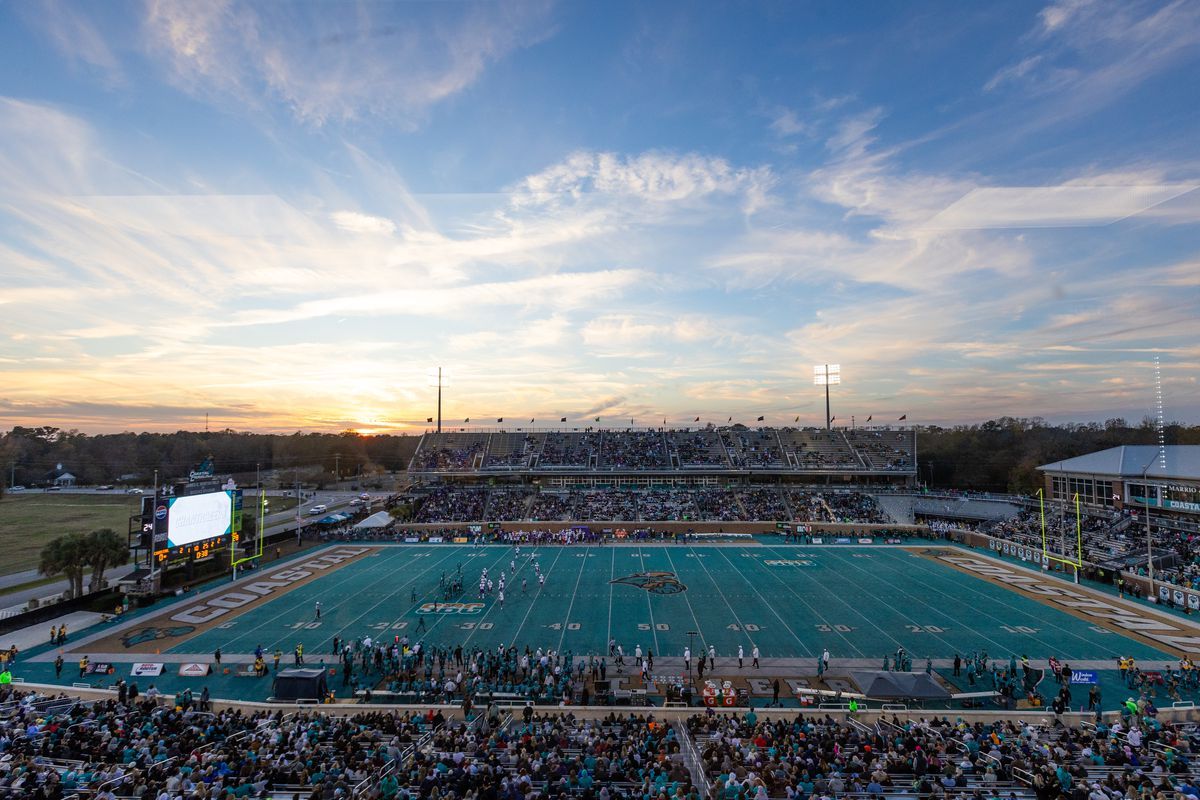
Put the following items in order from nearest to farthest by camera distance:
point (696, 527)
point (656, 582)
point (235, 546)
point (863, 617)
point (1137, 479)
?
point (863, 617), point (656, 582), point (235, 546), point (1137, 479), point (696, 527)

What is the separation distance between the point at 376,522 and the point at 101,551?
21549mm

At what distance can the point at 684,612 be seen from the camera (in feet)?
89.2

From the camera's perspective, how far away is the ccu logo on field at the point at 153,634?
23281mm

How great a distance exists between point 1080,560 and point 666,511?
94.5 ft

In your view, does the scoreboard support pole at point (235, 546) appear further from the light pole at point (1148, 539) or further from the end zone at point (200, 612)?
the light pole at point (1148, 539)

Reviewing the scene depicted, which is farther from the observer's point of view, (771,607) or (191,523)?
(191,523)

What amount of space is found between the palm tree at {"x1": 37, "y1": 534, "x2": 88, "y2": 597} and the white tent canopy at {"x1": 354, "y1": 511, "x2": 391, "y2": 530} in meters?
20.4

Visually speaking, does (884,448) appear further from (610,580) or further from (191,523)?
(191,523)

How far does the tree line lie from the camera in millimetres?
68312

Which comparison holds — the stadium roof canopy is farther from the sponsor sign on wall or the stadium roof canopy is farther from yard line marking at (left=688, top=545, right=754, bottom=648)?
the sponsor sign on wall

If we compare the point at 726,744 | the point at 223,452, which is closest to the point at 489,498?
the point at 726,744

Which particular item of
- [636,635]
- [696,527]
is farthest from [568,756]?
[696,527]

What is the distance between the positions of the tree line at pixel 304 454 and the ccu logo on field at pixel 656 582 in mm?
46627

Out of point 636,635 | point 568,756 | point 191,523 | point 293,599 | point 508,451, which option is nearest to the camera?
point 568,756
